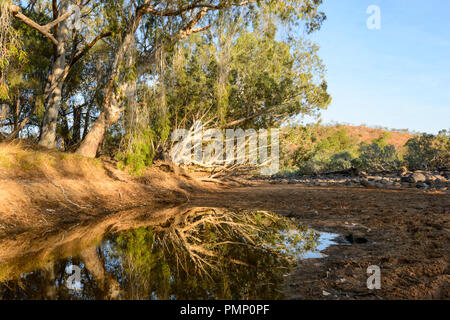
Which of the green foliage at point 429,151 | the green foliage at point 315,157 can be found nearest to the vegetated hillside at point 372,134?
the green foliage at point 315,157

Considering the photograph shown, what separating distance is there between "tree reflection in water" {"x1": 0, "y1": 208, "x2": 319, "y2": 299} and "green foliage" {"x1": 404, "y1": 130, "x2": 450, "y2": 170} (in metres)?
16.7

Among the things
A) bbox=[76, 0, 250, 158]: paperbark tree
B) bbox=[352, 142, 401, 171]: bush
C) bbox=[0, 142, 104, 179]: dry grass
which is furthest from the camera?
bbox=[352, 142, 401, 171]: bush

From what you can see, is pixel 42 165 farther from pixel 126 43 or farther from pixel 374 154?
pixel 374 154

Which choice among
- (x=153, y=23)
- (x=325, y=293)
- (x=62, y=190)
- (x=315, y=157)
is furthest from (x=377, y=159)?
(x=325, y=293)

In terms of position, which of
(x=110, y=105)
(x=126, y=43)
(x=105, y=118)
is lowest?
(x=105, y=118)

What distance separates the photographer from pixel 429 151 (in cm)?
1719

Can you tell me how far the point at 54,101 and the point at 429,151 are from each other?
20036 mm

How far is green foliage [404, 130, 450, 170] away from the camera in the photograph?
631 inches

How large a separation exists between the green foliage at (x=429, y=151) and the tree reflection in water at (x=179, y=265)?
16.7 m

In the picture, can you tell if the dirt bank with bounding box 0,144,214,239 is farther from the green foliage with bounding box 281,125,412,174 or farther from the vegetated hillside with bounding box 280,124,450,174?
the vegetated hillside with bounding box 280,124,450,174

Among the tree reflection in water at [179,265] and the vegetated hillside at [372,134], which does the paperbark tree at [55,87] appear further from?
the vegetated hillside at [372,134]

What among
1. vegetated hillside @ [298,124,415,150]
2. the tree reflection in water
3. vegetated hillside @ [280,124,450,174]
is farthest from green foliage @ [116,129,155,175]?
vegetated hillside @ [298,124,415,150]

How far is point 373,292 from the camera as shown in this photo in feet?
5.61
